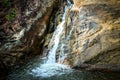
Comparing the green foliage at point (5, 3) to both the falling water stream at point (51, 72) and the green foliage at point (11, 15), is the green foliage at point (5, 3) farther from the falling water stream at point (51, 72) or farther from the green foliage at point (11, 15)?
the falling water stream at point (51, 72)

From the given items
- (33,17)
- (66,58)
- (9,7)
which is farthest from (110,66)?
(9,7)

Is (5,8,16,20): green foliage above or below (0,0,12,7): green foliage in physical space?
below

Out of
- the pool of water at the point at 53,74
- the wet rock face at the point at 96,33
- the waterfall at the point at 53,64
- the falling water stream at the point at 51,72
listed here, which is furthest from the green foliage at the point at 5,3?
the pool of water at the point at 53,74

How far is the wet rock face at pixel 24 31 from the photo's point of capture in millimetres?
11047

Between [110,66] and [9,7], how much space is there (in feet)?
20.4

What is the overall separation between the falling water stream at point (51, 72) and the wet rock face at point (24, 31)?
655 millimetres

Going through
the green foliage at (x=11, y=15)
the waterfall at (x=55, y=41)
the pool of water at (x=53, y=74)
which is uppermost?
the green foliage at (x=11, y=15)

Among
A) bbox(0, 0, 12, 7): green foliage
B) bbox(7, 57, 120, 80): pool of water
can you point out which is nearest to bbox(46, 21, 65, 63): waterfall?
bbox(7, 57, 120, 80): pool of water

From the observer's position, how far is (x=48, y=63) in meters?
11.1

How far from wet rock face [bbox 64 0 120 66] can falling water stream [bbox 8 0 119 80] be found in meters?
0.63

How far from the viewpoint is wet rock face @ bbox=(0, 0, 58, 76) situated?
36.2ft

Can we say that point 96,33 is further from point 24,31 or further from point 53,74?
point 24,31

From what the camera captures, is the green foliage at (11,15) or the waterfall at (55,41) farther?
the green foliage at (11,15)

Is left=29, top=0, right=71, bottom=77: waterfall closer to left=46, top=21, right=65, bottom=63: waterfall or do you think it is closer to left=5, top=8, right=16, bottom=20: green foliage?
left=46, top=21, right=65, bottom=63: waterfall
